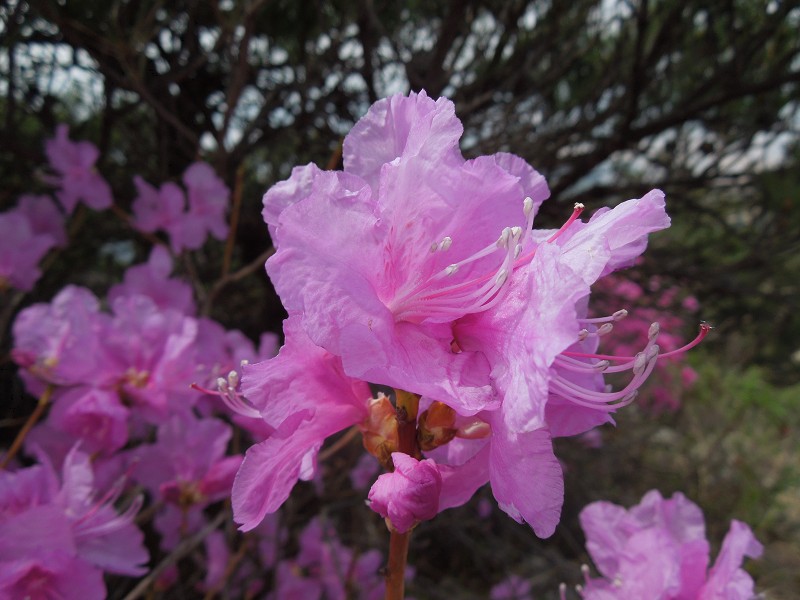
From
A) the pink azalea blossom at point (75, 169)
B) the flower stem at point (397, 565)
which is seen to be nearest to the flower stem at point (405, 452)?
the flower stem at point (397, 565)

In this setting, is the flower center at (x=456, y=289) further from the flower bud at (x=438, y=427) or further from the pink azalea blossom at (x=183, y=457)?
the pink azalea blossom at (x=183, y=457)

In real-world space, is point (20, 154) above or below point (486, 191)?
above

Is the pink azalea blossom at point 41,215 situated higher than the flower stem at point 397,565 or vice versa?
the pink azalea blossom at point 41,215

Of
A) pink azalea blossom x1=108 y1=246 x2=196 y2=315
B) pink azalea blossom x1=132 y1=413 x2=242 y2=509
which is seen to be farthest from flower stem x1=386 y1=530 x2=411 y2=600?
A: pink azalea blossom x1=108 y1=246 x2=196 y2=315

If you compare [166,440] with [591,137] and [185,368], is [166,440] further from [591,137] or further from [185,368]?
[591,137]

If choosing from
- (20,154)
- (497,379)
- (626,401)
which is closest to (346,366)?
(497,379)

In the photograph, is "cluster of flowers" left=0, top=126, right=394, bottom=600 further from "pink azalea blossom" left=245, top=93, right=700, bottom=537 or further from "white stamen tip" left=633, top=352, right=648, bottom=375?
"white stamen tip" left=633, top=352, right=648, bottom=375
